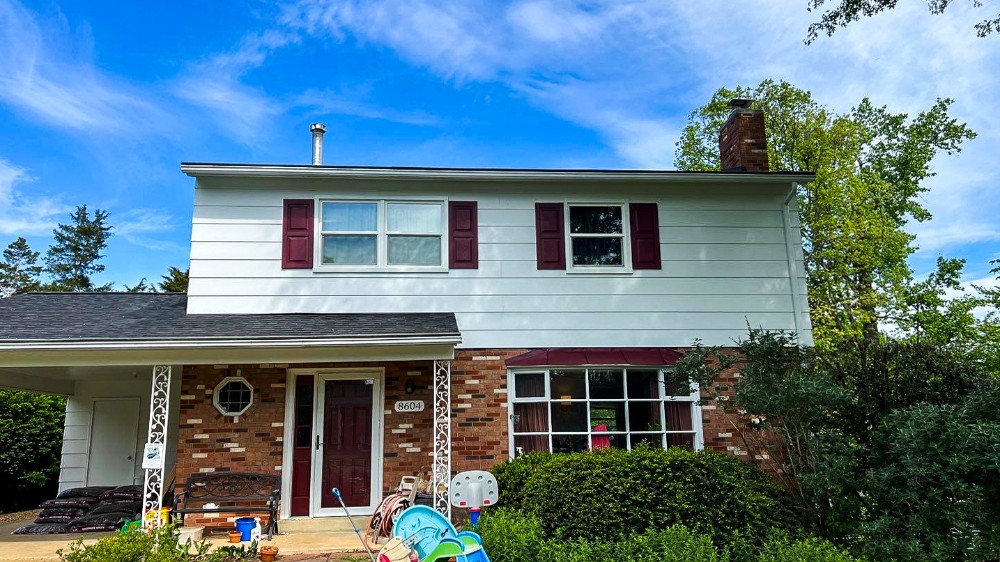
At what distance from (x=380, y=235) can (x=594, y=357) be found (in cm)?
367

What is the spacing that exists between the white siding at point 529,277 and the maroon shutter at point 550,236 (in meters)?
0.11

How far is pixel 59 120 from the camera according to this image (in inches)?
915

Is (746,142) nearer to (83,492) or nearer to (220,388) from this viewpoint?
(220,388)

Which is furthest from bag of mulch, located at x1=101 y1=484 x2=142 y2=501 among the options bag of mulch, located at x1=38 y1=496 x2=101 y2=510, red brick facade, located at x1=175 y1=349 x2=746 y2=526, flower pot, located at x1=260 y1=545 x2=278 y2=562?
flower pot, located at x1=260 y1=545 x2=278 y2=562

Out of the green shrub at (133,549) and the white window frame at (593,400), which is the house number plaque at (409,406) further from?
the green shrub at (133,549)

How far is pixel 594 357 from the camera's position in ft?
29.7

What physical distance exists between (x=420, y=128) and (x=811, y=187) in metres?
12.0

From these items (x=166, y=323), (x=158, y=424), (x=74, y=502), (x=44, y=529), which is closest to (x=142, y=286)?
(x=74, y=502)

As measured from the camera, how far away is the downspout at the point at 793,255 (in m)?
9.65

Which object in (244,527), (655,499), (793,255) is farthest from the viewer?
(793,255)

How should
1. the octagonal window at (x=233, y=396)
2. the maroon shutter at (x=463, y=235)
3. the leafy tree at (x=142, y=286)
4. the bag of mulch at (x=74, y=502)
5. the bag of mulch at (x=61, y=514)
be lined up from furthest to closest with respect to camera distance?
the leafy tree at (x=142, y=286)
the maroon shutter at (x=463, y=235)
the bag of mulch at (x=74, y=502)
the bag of mulch at (x=61, y=514)
the octagonal window at (x=233, y=396)

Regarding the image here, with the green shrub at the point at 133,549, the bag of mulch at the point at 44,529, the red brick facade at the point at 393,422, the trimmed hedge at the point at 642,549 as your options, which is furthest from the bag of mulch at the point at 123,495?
the trimmed hedge at the point at 642,549

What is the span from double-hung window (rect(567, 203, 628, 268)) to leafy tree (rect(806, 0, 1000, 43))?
3.62 metres

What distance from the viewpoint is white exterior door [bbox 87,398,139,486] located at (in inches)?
438
